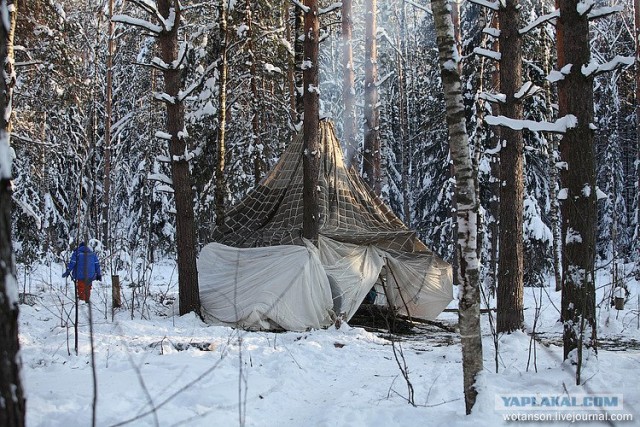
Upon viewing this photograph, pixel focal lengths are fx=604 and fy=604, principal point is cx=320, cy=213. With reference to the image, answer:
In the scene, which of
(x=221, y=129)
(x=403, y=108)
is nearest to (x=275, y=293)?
(x=221, y=129)

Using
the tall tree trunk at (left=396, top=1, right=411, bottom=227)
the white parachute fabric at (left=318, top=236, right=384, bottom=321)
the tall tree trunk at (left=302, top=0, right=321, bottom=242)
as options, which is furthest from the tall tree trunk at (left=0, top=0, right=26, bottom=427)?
the tall tree trunk at (left=396, top=1, right=411, bottom=227)

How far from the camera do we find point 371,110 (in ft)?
47.5

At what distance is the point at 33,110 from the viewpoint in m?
13.6

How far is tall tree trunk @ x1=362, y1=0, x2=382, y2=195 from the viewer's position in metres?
14.4

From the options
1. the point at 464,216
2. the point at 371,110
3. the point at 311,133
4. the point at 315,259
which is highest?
the point at 371,110

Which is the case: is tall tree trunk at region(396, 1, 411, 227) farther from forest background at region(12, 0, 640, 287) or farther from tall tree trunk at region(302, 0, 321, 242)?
tall tree trunk at region(302, 0, 321, 242)

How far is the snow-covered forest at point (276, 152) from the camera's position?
20.0 ft

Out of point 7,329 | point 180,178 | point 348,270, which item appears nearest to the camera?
point 7,329

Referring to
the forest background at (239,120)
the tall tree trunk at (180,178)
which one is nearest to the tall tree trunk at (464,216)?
the forest background at (239,120)

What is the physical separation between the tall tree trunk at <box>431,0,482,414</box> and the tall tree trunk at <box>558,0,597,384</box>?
67.5 inches

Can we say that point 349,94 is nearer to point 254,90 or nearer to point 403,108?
point 254,90

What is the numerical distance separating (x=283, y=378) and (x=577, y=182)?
363 cm

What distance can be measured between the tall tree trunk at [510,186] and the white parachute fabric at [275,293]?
303cm

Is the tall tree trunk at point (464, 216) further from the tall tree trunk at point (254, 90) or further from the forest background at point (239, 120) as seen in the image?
the tall tree trunk at point (254, 90)
